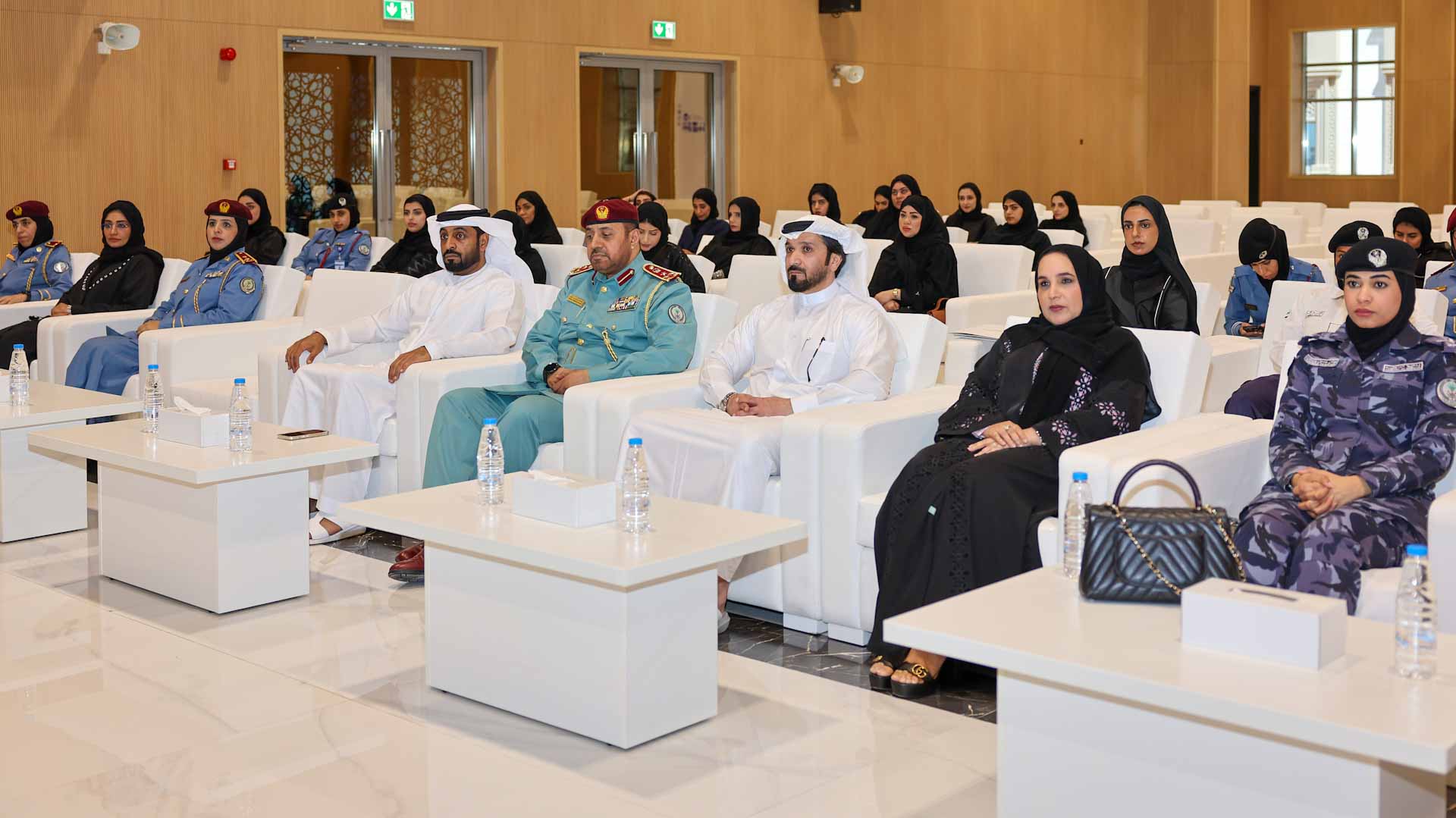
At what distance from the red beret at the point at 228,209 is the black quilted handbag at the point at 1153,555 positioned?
232 inches

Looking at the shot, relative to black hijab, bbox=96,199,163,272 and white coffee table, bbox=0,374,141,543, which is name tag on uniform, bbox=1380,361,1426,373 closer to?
white coffee table, bbox=0,374,141,543

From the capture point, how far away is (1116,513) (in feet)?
9.53

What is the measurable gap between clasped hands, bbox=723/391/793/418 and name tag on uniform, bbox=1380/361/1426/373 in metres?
1.90

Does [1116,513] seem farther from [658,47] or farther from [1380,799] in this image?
[658,47]

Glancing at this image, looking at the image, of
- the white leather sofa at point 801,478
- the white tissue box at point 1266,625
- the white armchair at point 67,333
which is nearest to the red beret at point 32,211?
the white armchair at point 67,333

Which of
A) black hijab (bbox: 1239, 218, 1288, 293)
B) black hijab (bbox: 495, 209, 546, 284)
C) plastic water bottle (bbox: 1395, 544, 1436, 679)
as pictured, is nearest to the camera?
plastic water bottle (bbox: 1395, 544, 1436, 679)

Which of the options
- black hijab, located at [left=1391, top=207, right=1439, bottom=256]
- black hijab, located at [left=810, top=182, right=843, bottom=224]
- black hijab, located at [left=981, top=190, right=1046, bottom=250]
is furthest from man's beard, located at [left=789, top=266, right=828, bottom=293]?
black hijab, located at [left=810, top=182, right=843, bottom=224]

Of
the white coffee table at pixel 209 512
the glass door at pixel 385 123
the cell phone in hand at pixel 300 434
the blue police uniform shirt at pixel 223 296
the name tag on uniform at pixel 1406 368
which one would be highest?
the glass door at pixel 385 123

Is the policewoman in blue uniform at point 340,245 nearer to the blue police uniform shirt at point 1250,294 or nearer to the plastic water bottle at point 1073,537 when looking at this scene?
the blue police uniform shirt at point 1250,294

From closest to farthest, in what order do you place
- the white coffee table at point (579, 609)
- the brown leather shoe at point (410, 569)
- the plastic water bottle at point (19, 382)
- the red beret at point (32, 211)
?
1. the white coffee table at point (579, 609)
2. the brown leather shoe at point (410, 569)
3. the plastic water bottle at point (19, 382)
4. the red beret at point (32, 211)

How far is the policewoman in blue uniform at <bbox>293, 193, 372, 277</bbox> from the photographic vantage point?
930 cm

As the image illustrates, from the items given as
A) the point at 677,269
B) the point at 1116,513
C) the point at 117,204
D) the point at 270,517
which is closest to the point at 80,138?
the point at 117,204

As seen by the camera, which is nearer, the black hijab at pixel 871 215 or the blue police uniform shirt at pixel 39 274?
the blue police uniform shirt at pixel 39 274

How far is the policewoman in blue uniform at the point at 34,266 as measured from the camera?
8.72 meters
